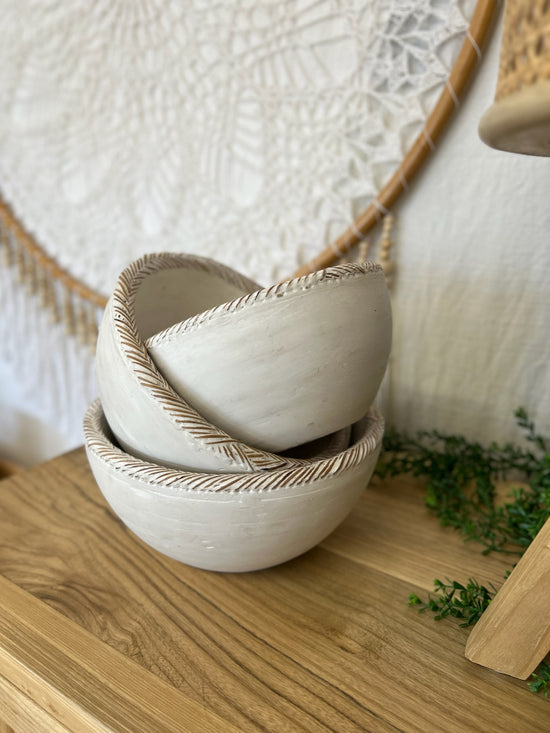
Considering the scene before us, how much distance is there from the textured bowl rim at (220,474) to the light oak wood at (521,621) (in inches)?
4.7

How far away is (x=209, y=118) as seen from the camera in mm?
696

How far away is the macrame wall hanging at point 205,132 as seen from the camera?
0.57m

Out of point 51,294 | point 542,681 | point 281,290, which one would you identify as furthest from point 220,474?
point 51,294

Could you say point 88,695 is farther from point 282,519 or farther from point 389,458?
point 389,458

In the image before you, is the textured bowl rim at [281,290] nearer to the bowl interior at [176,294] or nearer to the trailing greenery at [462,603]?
the bowl interior at [176,294]

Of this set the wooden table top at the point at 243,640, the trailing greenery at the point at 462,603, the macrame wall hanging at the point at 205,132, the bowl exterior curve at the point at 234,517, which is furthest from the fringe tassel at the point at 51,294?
the trailing greenery at the point at 462,603

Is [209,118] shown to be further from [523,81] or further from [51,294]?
[523,81]

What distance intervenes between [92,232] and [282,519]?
0.61 meters

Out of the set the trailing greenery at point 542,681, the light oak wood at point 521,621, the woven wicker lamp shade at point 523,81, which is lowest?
the trailing greenery at point 542,681

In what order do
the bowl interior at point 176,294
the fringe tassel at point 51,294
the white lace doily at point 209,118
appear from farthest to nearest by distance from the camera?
1. the fringe tassel at point 51,294
2. the white lace doily at point 209,118
3. the bowl interior at point 176,294

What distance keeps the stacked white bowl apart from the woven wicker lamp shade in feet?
0.43

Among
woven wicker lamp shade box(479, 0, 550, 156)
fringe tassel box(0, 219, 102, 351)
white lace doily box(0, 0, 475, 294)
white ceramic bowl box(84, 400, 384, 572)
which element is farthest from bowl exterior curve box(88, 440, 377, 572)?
fringe tassel box(0, 219, 102, 351)

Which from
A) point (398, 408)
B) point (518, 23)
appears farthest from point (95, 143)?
point (518, 23)

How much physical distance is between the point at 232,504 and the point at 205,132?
505 millimetres
